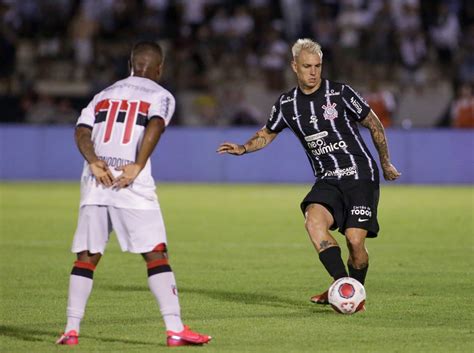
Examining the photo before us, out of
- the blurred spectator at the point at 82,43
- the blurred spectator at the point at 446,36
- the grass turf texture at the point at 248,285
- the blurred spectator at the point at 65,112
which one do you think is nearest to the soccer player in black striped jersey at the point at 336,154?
the grass turf texture at the point at 248,285

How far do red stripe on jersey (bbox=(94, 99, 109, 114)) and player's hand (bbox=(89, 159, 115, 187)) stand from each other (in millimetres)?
364

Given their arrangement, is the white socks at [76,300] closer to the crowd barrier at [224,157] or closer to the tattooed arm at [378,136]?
the tattooed arm at [378,136]

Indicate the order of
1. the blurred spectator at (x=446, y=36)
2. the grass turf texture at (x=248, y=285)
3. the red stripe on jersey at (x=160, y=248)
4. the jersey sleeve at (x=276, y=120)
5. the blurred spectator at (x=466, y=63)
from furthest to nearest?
the blurred spectator at (x=446, y=36), the blurred spectator at (x=466, y=63), the jersey sleeve at (x=276, y=120), the grass turf texture at (x=248, y=285), the red stripe on jersey at (x=160, y=248)

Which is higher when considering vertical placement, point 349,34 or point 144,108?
point 349,34

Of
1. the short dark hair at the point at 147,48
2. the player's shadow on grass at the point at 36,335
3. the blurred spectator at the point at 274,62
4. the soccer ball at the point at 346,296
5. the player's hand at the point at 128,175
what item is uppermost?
the blurred spectator at the point at 274,62

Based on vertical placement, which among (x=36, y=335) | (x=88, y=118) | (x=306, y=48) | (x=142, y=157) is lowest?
(x=36, y=335)

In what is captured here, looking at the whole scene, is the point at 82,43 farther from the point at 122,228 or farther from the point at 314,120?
the point at 122,228

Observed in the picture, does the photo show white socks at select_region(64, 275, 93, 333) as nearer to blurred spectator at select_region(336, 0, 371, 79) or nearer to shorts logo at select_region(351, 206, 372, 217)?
shorts logo at select_region(351, 206, 372, 217)

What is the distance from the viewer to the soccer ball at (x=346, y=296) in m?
8.55

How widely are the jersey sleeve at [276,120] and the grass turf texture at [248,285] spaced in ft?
4.71

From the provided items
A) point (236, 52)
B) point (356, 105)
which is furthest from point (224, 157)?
point (356, 105)

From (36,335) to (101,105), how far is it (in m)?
1.63

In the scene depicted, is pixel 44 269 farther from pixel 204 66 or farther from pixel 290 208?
pixel 204 66

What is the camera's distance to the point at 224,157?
25.6 meters
